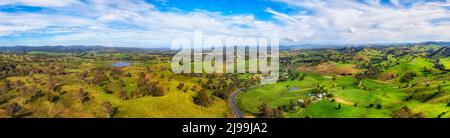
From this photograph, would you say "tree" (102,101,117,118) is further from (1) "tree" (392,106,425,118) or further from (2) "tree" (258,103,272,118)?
(1) "tree" (392,106,425,118)

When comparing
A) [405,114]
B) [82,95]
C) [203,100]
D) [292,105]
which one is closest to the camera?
[405,114]

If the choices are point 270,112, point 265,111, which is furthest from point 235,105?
point 270,112

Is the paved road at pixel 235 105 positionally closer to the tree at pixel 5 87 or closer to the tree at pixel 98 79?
the tree at pixel 98 79

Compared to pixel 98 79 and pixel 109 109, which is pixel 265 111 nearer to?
pixel 109 109

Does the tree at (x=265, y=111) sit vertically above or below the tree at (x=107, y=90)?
below

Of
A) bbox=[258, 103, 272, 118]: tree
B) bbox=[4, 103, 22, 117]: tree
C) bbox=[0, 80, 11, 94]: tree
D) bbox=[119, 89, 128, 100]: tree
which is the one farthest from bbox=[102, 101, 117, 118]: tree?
bbox=[0, 80, 11, 94]: tree

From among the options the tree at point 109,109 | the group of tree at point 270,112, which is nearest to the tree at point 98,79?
the tree at point 109,109

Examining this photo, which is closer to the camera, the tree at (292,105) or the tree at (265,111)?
the tree at (265,111)

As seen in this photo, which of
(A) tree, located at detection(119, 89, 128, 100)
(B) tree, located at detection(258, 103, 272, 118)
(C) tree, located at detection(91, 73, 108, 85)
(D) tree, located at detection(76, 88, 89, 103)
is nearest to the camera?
(B) tree, located at detection(258, 103, 272, 118)
